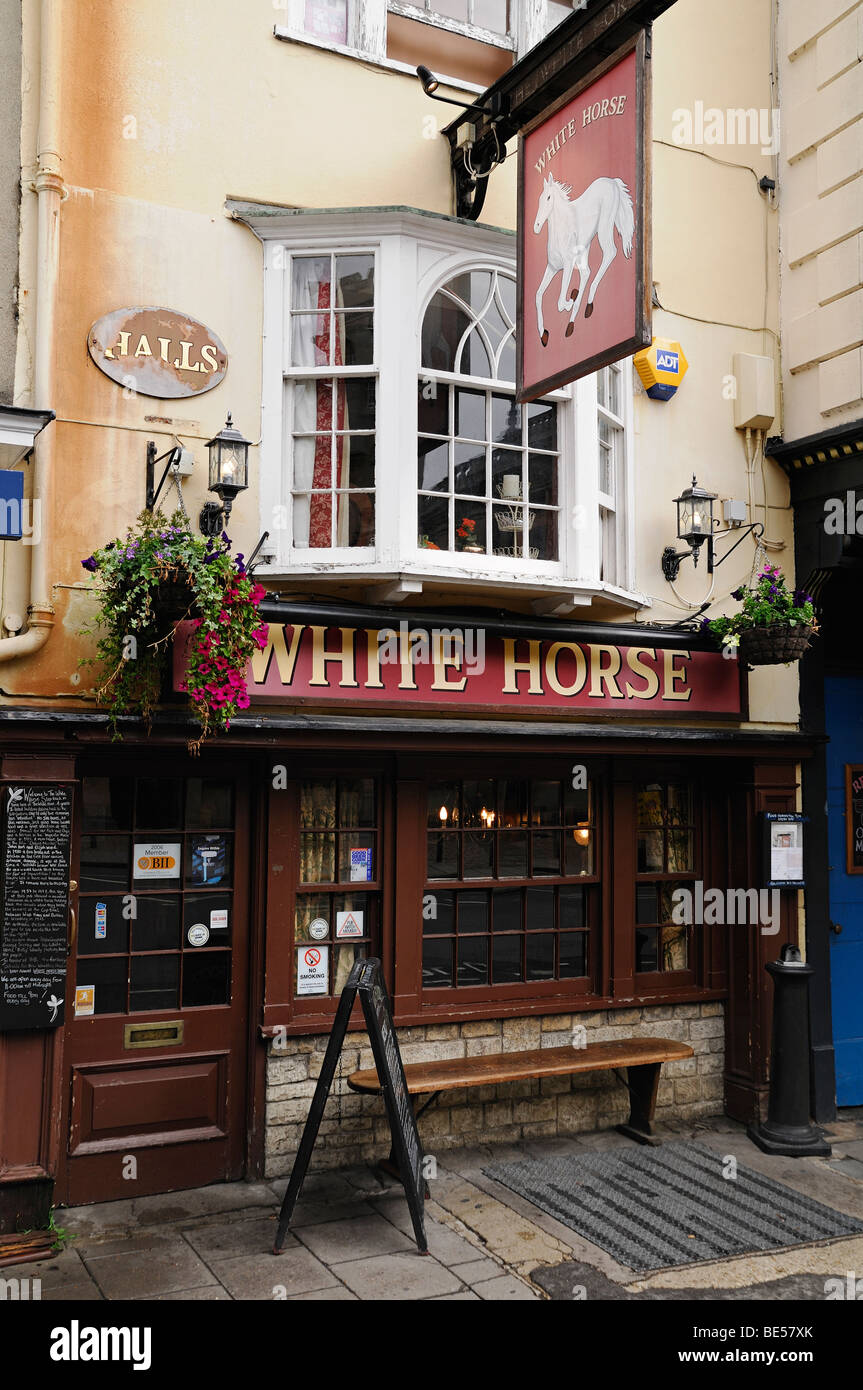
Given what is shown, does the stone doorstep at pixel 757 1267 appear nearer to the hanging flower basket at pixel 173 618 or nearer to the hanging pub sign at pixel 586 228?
the hanging flower basket at pixel 173 618

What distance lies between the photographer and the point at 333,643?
654cm

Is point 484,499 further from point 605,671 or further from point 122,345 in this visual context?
point 122,345

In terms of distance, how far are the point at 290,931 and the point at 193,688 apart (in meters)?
1.93

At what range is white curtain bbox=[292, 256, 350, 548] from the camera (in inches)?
264

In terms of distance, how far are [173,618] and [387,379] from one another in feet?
7.04

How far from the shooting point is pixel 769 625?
7.46m

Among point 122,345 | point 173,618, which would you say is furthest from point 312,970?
point 122,345

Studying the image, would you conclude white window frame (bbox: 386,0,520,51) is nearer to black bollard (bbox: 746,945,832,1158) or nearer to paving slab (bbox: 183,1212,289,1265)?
black bollard (bbox: 746,945,832,1158)

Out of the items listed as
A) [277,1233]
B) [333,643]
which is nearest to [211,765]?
[333,643]

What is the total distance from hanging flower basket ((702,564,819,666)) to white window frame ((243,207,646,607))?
1390 mm

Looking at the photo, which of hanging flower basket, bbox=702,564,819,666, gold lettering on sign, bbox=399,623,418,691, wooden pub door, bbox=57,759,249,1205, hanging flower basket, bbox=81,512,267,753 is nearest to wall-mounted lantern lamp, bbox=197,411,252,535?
hanging flower basket, bbox=81,512,267,753

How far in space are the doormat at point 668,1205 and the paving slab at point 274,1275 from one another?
153 centimetres

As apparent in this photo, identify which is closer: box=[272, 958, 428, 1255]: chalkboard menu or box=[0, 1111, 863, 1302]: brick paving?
box=[0, 1111, 863, 1302]: brick paving
